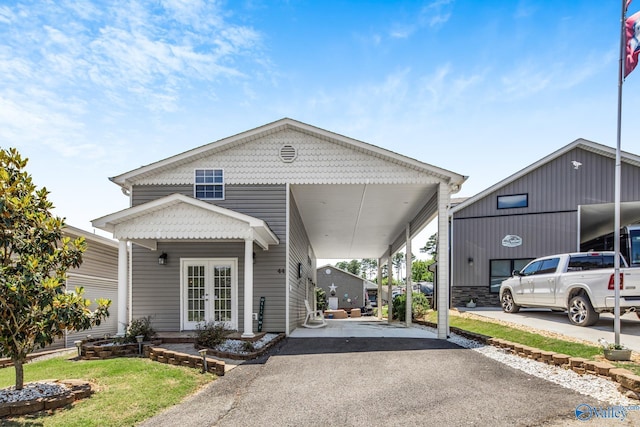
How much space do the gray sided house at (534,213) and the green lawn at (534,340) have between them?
5.14 meters

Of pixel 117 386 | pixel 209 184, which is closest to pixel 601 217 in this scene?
pixel 209 184

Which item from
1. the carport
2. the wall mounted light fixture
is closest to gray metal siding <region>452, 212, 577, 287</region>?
the carport

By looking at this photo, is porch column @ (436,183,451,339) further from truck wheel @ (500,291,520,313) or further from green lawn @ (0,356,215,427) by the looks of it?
green lawn @ (0,356,215,427)

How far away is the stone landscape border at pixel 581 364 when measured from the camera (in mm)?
5277

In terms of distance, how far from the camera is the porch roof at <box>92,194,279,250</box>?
957 centimetres

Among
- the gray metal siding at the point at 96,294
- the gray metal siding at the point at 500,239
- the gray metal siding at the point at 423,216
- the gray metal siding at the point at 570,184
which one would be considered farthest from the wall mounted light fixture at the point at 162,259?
the gray metal siding at the point at 570,184

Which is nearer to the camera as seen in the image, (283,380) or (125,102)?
(283,380)

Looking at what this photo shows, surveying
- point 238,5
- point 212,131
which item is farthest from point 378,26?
point 212,131

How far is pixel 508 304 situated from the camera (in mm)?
13508

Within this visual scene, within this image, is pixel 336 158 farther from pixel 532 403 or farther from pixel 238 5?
pixel 532 403

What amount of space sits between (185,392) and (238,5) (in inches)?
298

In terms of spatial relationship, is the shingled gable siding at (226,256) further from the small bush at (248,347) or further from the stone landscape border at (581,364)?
the stone landscape border at (581,364)

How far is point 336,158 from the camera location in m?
11.8

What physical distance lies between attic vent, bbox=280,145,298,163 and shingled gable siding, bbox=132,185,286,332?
0.80 metres
